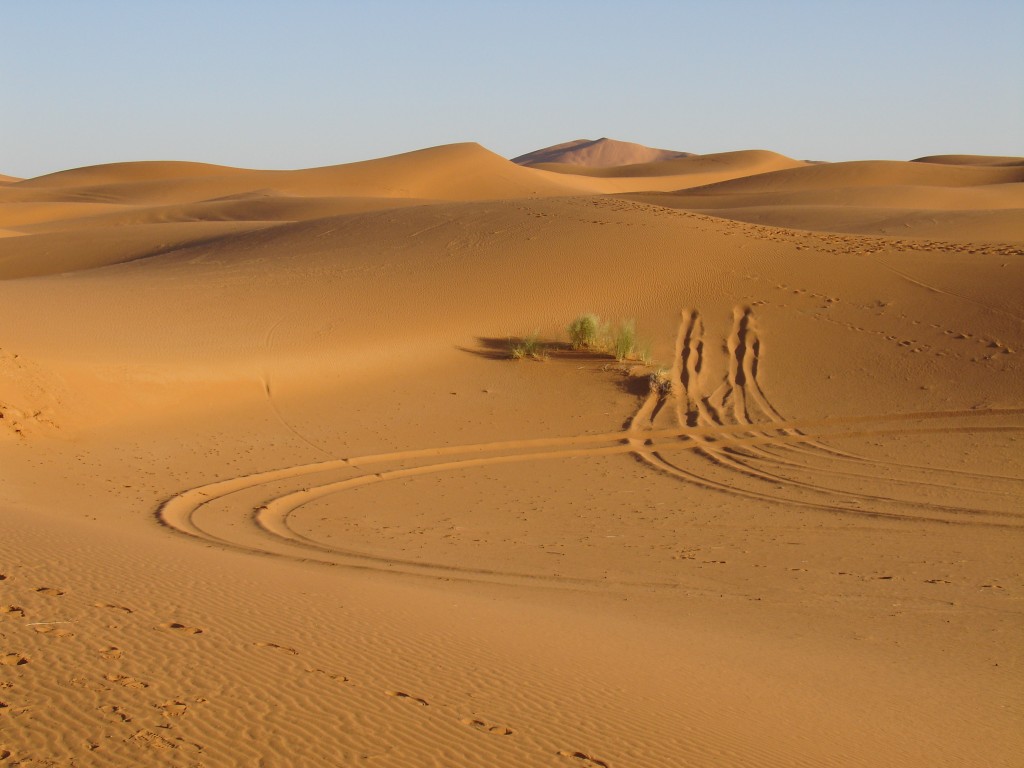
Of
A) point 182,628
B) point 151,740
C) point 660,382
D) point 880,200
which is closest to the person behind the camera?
point 151,740

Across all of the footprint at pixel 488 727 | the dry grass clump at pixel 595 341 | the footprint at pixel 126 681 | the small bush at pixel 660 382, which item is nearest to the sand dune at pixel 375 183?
the dry grass clump at pixel 595 341

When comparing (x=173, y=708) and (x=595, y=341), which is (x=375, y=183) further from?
(x=173, y=708)

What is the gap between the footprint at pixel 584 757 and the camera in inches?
173

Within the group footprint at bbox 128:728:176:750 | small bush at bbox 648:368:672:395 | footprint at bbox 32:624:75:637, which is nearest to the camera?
footprint at bbox 128:728:176:750

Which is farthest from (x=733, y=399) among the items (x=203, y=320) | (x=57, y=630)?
(x=57, y=630)

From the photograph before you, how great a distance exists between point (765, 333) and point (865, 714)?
43.0ft

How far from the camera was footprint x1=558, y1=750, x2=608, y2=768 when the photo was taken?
4.41 m

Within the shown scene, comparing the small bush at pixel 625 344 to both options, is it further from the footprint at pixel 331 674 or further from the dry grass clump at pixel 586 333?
the footprint at pixel 331 674

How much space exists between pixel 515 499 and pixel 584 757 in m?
6.97

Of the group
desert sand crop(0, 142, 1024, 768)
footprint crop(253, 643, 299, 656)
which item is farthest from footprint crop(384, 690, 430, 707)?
footprint crop(253, 643, 299, 656)

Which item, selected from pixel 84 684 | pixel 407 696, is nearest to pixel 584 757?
pixel 407 696

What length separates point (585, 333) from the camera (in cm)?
1812

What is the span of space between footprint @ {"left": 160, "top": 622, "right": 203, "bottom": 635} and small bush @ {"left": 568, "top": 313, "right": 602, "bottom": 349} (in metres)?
12.9

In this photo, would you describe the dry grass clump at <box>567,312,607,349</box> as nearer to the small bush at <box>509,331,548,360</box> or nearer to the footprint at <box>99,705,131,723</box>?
→ the small bush at <box>509,331,548,360</box>
